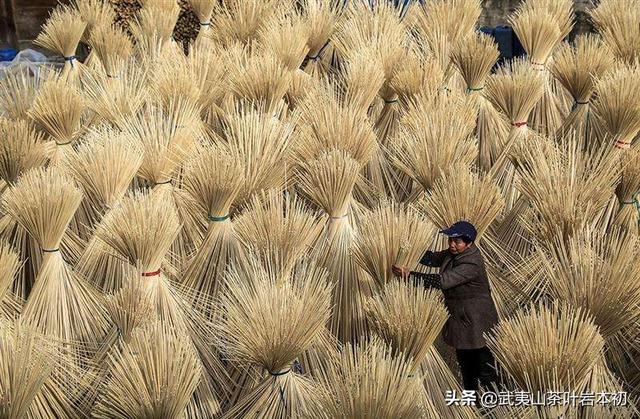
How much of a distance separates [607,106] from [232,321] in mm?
1580

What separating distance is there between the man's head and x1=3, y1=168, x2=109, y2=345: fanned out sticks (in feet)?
3.15

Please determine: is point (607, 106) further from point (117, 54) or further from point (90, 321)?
point (117, 54)

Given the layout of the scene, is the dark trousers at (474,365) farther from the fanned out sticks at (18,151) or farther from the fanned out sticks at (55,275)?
the fanned out sticks at (18,151)

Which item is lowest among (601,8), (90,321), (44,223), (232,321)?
(90,321)

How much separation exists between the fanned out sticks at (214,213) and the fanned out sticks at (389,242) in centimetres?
39

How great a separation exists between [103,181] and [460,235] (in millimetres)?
1075

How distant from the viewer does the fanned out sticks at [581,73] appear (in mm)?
2977

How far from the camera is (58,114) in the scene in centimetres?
287

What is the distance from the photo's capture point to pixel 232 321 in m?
1.78

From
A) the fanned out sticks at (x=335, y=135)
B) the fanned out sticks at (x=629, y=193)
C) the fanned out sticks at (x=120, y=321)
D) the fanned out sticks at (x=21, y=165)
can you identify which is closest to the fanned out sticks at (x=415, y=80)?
the fanned out sticks at (x=335, y=135)

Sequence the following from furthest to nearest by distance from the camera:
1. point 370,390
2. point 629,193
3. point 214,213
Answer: point 629,193 < point 214,213 < point 370,390

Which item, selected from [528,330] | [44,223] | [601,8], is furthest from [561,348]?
[601,8]

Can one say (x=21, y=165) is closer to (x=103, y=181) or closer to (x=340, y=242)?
(x=103, y=181)

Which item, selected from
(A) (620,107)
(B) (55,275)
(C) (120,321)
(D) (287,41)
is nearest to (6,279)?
(B) (55,275)
